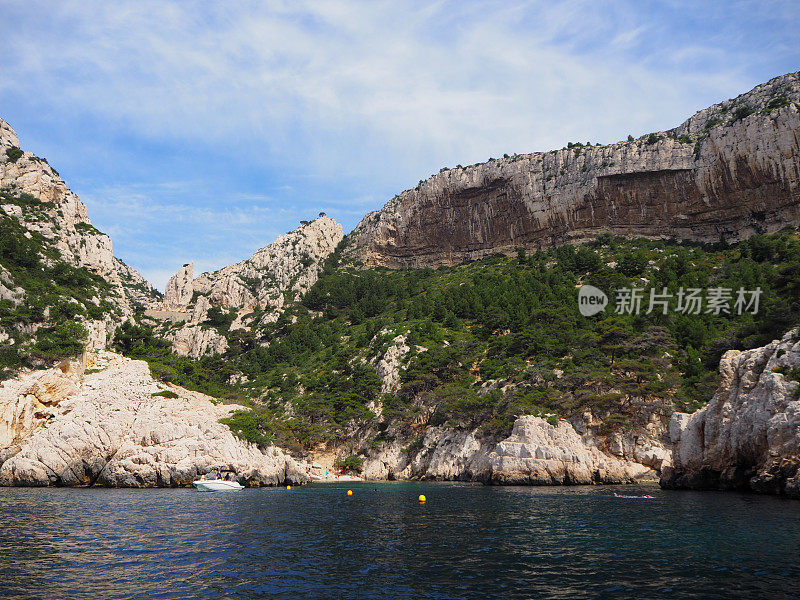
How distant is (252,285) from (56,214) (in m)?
45.9

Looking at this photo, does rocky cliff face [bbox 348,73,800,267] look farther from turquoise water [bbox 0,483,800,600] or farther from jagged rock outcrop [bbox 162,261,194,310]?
turquoise water [bbox 0,483,800,600]

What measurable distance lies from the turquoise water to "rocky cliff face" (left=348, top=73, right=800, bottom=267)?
8075 cm

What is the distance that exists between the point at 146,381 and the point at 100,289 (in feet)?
95.4

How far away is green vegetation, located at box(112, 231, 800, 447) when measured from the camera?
57.3 meters

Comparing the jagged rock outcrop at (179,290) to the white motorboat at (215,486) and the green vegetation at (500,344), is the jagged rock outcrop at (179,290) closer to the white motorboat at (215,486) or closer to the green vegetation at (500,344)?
the green vegetation at (500,344)

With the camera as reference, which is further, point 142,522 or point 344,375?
point 344,375

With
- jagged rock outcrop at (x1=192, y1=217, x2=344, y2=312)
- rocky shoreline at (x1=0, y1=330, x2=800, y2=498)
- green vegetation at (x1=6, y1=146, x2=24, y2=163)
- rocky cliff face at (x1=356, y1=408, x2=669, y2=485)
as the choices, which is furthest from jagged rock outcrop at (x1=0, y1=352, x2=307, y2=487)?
jagged rock outcrop at (x1=192, y1=217, x2=344, y2=312)

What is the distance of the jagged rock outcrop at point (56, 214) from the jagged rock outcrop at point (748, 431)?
76.5 m

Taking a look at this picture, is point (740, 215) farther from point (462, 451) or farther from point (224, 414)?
point (224, 414)

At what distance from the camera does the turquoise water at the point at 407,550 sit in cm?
1438

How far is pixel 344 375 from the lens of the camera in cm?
8812

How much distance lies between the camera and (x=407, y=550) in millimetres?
19688

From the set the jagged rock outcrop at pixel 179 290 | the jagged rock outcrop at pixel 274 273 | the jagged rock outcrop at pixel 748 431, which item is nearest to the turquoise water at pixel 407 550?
the jagged rock outcrop at pixel 748 431

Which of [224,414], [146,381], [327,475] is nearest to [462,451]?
[327,475]
